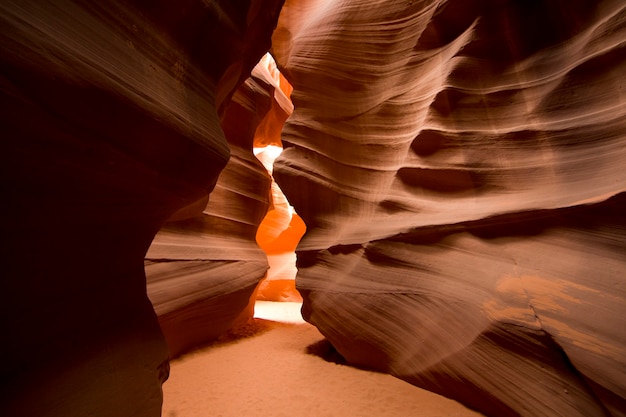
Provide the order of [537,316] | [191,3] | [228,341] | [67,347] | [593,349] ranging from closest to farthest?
[67,347] → [191,3] → [593,349] → [537,316] → [228,341]

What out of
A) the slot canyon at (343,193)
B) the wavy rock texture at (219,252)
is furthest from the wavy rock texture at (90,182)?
the wavy rock texture at (219,252)

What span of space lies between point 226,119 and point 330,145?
2180mm

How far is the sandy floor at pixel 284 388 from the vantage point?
2455 millimetres

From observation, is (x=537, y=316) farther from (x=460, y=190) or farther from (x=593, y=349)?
(x=460, y=190)

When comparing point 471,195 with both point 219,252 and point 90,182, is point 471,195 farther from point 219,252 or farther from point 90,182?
point 219,252

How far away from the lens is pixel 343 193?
385 centimetres

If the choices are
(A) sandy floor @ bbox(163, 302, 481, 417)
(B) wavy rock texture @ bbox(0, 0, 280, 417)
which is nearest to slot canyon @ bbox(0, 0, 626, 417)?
(B) wavy rock texture @ bbox(0, 0, 280, 417)

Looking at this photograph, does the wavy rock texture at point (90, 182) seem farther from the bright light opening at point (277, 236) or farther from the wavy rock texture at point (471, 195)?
the bright light opening at point (277, 236)

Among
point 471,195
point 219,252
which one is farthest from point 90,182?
point 219,252

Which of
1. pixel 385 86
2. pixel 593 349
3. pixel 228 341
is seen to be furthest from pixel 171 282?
pixel 593 349

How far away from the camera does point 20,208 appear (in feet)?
3.42

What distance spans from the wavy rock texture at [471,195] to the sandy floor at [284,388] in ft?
0.66

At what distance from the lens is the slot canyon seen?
109 centimetres

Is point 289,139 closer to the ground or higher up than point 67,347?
higher up
